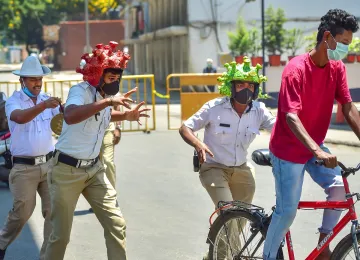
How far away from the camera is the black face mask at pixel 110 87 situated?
18.2 feet

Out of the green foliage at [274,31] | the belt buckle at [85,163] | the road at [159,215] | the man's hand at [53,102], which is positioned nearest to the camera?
the belt buckle at [85,163]

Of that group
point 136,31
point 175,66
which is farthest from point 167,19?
point 136,31

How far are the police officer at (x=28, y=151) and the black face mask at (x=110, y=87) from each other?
3.85 feet

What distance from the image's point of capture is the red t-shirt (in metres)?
4.89

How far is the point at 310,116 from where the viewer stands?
5023mm

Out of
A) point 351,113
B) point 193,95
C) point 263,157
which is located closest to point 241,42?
point 193,95

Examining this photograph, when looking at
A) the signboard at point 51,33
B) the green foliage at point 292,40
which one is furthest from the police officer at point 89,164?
the signboard at point 51,33

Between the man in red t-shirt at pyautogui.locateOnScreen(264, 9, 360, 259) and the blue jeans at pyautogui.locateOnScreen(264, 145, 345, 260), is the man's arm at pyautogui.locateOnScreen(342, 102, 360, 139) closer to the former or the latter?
the man in red t-shirt at pyautogui.locateOnScreen(264, 9, 360, 259)

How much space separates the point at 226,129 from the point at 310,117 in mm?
1190

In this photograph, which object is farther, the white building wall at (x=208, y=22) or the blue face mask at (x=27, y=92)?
the white building wall at (x=208, y=22)

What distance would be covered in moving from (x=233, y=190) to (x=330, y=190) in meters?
1.40

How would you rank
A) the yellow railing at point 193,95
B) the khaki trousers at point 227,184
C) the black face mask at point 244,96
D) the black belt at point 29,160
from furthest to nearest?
the yellow railing at point 193,95, the black belt at point 29,160, the black face mask at point 244,96, the khaki trousers at point 227,184

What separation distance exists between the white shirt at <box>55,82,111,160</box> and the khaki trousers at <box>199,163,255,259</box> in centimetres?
97

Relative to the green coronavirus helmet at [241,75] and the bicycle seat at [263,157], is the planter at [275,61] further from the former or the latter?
the bicycle seat at [263,157]
